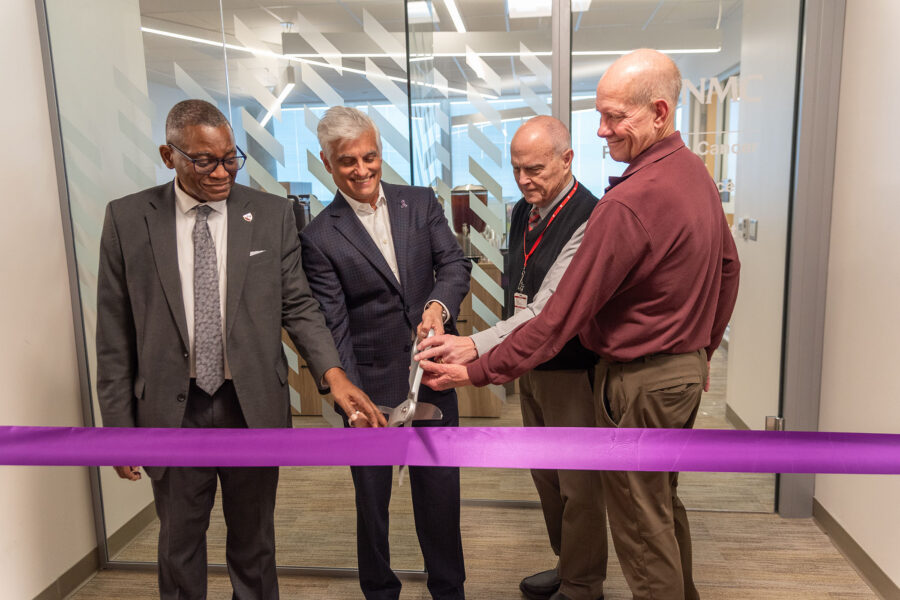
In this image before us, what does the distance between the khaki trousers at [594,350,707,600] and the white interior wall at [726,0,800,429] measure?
1.43 m

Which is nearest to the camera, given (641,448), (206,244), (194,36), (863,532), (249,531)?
(641,448)

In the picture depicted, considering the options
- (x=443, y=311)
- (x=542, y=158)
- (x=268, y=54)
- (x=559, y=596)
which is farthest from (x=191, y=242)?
(x=559, y=596)

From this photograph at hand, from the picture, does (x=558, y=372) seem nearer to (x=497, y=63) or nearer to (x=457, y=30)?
(x=497, y=63)

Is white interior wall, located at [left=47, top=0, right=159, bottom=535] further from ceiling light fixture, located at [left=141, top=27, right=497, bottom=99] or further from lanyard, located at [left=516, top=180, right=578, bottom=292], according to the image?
lanyard, located at [left=516, top=180, right=578, bottom=292]

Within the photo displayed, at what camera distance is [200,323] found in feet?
5.82

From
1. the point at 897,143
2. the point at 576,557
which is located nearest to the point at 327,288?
the point at 576,557

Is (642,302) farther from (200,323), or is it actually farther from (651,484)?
(200,323)

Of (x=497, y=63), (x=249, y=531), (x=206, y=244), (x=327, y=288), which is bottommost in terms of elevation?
(x=249, y=531)

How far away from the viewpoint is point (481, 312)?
120 inches

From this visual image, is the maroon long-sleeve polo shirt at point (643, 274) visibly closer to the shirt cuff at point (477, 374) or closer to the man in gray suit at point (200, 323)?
the shirt cuff at point (477, 374)

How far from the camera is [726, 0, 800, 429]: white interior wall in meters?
2.73

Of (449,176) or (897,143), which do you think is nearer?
(897,143)

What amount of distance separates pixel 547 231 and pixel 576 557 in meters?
1.12

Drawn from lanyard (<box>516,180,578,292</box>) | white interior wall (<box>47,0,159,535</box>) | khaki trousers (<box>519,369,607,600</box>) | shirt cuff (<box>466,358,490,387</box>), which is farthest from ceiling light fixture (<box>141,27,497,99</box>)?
shirt cuff (<box>466,358,490,387</box>)
